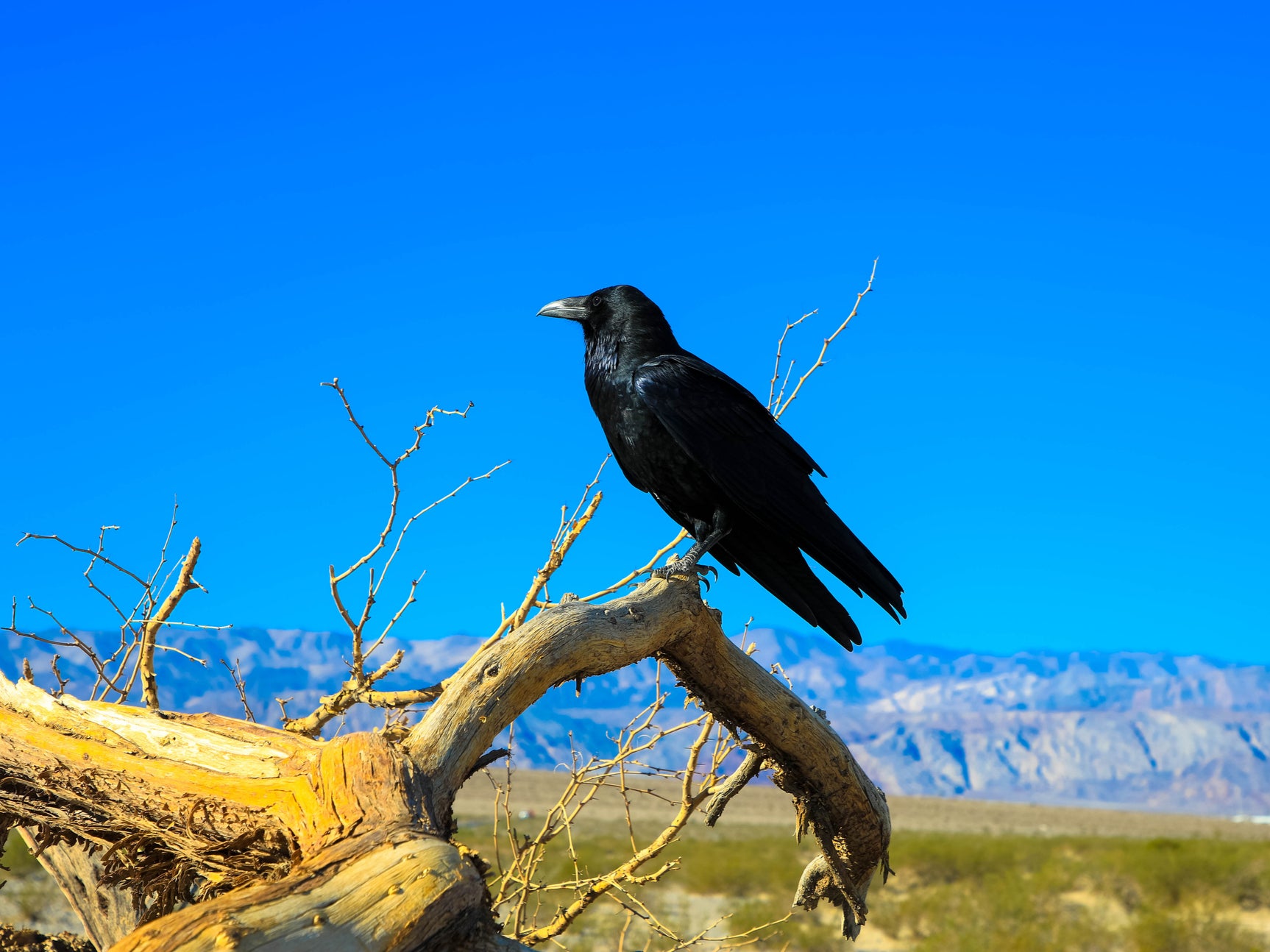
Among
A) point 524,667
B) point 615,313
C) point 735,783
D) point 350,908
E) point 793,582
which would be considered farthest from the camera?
point 615,313

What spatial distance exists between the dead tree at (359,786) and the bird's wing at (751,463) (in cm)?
45

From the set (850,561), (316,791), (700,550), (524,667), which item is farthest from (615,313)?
(316,791)

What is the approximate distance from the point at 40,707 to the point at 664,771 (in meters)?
2.34

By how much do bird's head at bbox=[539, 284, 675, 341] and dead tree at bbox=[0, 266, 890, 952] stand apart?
1.04 m

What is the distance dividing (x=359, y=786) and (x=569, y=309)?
3550mm

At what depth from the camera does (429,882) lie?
6.54 feet

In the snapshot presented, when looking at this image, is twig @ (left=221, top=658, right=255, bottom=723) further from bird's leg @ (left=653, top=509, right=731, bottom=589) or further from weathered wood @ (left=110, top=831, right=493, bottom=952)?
weathered wood @ (left=110, top=831, right=493, bottom=952)

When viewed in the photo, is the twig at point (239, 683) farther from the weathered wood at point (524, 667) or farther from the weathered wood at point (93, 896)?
the weathered wood at point (524, 667)

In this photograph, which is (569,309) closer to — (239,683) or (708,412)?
(708,412)

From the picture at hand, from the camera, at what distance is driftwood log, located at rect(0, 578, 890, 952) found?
1.95 m

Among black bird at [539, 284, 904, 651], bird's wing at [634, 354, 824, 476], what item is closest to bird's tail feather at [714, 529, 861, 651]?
black bird at [539, 284, 904, 651]

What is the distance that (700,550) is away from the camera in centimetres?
439

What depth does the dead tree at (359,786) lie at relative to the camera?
6.50 feet

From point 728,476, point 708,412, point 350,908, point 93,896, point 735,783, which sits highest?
point 708,412
